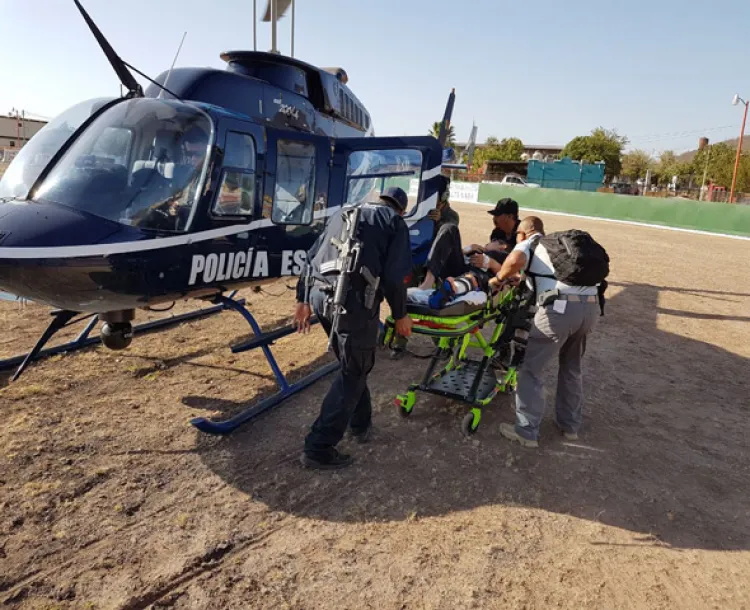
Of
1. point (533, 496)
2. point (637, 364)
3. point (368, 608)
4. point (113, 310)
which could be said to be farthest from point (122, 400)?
point (637, 364)

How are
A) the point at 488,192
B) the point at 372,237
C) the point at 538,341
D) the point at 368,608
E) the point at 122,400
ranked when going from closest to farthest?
the point at 368,608 → the point at 372,237 → the point at 538,341 → the point at 122,400 → the point at 488,192

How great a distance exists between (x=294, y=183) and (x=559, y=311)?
2736 millimetres

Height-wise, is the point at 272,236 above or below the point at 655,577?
above

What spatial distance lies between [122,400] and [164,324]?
2.18 meters

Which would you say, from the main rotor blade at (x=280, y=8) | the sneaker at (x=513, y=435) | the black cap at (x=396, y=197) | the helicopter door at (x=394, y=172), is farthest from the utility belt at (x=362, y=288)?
the main rotor blade at (x=280, y=8)

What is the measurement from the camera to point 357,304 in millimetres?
3545

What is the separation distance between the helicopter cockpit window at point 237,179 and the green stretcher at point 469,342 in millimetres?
1593

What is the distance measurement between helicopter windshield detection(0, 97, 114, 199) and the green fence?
88.5 feet

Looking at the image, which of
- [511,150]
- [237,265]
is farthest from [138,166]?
[511,150]

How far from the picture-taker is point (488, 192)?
1468 inches

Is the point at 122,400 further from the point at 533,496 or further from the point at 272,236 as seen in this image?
the point at 533,496

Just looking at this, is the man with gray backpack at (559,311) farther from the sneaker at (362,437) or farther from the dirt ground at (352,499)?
the sneaker at (362,437)

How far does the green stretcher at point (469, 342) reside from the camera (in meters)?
4.27

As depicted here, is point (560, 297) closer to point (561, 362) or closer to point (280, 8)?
point (561, 362)
